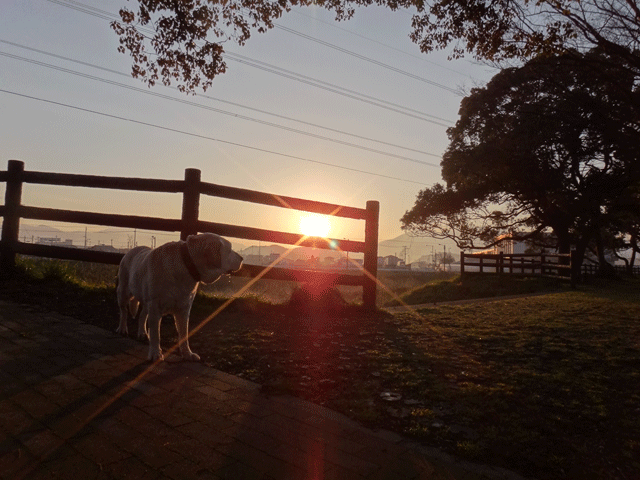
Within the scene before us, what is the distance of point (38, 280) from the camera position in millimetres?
7191

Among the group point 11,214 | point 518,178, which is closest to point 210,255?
point 11,214

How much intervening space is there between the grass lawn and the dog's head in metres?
0.79

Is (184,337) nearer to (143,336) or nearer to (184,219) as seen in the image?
(143,336)

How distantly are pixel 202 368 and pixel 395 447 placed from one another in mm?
1910

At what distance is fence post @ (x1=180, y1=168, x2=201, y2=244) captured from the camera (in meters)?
5.95

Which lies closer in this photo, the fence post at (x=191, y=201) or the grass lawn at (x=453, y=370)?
the grass lawn at (x=453, y=370)

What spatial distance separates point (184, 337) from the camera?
3.93 metres

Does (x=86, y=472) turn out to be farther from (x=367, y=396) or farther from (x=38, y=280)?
(x=38, y=280)

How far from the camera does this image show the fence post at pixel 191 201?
5.95 m

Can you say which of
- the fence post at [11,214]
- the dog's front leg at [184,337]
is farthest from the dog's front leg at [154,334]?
the fence post at [11,214]

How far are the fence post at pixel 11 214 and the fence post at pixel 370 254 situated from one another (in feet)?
19.1

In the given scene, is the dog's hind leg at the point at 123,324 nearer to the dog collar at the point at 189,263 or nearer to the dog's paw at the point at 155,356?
the dog's paw at the point at 155,356

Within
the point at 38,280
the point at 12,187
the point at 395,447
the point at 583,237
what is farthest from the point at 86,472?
the point at 583,237

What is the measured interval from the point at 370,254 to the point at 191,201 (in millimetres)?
2980
